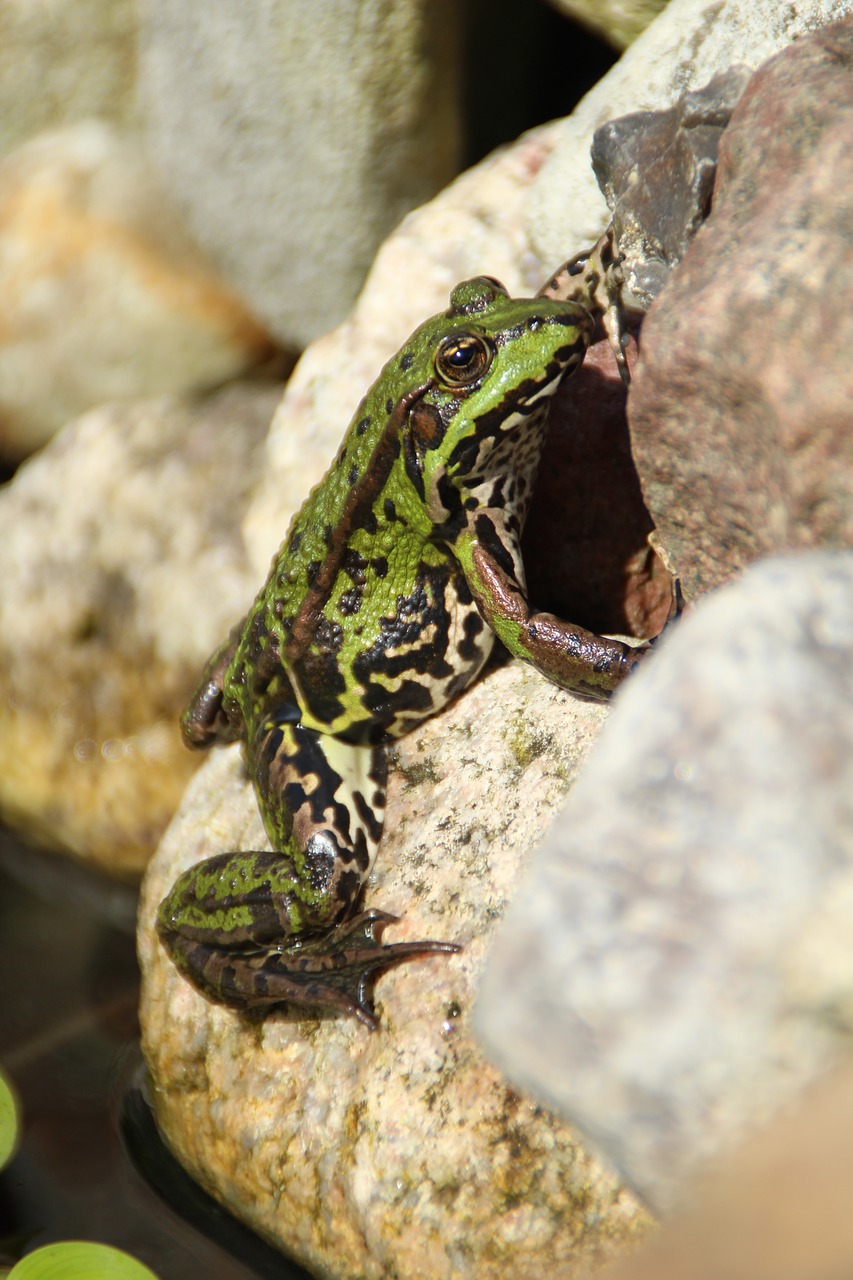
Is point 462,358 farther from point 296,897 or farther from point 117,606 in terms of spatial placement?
point 117,606

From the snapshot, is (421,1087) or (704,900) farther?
(421,1087)

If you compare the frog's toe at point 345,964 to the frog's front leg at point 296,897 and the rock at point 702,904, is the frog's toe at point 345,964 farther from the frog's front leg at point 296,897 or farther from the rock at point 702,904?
the rock at point 702,904

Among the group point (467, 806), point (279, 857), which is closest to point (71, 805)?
point (279, 857)

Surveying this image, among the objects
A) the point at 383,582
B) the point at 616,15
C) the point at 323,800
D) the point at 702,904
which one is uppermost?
the point at 616,15

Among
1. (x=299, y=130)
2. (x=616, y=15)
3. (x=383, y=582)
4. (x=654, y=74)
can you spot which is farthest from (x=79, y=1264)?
(x=616, y=15)

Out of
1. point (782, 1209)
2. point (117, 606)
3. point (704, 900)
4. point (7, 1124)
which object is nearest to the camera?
point (782, 1209)

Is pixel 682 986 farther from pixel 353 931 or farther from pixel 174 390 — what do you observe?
pixel 174 390

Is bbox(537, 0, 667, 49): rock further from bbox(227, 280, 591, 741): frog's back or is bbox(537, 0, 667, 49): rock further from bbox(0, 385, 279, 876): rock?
bbox(0, 385, 279, 876): rock
